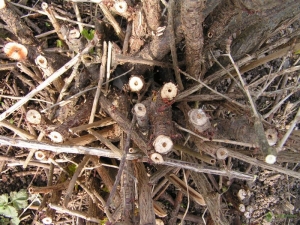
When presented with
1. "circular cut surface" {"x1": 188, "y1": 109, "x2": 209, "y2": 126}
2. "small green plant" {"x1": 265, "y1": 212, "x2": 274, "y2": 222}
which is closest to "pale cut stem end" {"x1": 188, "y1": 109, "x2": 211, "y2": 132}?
"circular cut surface" {"x1": 188, "y1": 109, "x2": 209, "y2": 126}

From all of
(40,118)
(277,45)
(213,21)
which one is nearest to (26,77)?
(40,118)

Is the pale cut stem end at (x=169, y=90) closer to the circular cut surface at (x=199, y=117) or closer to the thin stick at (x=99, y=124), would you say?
the circular cut surface at (x=199, y=117)

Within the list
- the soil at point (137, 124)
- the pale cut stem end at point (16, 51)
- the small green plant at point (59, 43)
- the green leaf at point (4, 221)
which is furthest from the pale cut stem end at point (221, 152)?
the green leaf at point (4, 221)

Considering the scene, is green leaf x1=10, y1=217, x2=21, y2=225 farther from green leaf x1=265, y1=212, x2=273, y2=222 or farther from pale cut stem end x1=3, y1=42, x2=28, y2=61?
green leaf x1=265, y1=212, x2=273, y2=222

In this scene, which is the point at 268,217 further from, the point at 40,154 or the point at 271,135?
the point at 40,154

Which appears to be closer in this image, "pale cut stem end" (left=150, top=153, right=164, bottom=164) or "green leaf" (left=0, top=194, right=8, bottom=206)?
"pale cut stem end" (left=150, top=153, right=164, bottom=164)

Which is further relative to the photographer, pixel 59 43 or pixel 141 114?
pixel 59 43

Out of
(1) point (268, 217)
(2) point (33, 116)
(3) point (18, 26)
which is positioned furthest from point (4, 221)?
(1) point (268, 217)
